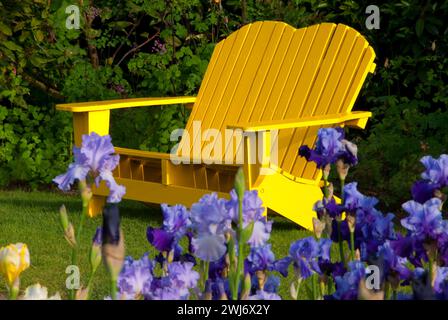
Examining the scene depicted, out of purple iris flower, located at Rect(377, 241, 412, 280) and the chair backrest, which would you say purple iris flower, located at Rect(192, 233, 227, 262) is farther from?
the chair backrest

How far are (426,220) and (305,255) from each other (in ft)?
0.86

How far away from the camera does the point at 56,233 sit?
4961mm

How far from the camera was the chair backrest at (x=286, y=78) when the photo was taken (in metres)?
4.95

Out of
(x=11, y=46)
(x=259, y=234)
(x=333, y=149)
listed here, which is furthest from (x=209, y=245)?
(x=11, y=46)

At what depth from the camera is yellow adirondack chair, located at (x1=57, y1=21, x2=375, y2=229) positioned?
4.64 metres

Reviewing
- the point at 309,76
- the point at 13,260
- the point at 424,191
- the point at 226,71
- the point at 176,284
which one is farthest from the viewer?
the point at 226,71

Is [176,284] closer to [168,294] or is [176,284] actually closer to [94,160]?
[168,294]

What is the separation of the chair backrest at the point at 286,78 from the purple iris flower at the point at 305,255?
2928 millimetres

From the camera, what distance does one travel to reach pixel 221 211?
1.61 metres

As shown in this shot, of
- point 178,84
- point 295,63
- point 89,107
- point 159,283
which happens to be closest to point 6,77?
point 178,84

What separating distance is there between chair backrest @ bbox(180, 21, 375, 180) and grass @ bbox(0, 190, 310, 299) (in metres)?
0.44

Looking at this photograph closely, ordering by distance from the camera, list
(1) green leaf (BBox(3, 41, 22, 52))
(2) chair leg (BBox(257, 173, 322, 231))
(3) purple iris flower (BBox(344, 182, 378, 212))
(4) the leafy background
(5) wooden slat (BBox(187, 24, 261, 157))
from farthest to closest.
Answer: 1. (1) green leaf (BBox(3, 41, 22, 52))
2. (4) the leafy background
3. (5) wooden slat (BBox(187, 24, 261, 157))
4. (2) chair leg (BBox(257, 173, 322, 231))
5. (3) purple iris flower (BBox(344, 182, 378, 212))

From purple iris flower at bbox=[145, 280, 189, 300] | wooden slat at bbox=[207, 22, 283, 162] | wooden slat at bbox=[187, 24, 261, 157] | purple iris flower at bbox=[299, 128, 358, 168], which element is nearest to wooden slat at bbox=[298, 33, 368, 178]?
wooden slat at bbox=[207, 22, 283, 162]
